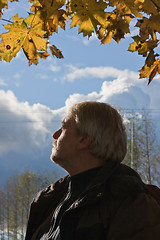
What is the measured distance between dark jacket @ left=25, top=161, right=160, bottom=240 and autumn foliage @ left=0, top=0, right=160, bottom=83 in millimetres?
567

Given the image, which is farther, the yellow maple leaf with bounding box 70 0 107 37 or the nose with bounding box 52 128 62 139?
the nose with bounding box 52 128 62 139

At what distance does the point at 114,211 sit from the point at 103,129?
39cm

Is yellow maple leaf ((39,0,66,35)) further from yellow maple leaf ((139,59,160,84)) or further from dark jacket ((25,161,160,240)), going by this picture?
dark jacket ((25,161,160,240))

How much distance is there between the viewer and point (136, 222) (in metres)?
1.34

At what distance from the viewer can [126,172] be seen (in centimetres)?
153

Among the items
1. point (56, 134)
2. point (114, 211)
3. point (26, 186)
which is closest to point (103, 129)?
point (56, 134)

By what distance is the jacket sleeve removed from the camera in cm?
134

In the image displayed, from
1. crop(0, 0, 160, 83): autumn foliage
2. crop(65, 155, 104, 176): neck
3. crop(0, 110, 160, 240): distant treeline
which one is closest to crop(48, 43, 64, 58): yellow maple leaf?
crop(0, 0, 160, 83): autumn foliage

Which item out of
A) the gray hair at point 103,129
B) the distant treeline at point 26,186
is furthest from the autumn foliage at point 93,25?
the distant treeline at point 26,186

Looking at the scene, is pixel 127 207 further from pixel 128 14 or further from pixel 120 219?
pixel 128 14

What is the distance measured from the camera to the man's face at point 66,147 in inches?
64.1

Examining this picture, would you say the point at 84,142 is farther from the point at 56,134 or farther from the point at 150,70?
the point at 150,70

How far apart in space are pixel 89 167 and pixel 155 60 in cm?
62

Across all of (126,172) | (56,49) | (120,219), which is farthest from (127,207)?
(56,49)
